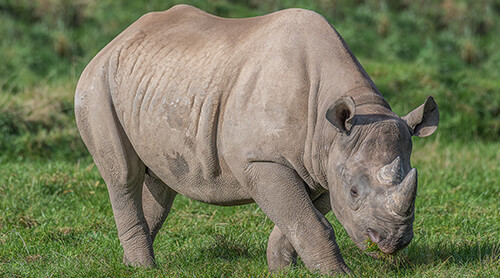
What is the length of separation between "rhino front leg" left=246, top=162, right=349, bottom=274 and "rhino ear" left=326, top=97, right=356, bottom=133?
492 mm

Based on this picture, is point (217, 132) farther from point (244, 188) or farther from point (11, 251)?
point (11, 251)

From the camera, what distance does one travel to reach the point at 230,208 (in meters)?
7.29

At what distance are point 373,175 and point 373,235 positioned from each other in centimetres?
35

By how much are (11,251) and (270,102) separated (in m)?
2.65

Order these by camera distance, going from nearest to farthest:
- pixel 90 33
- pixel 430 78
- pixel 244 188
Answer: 1. pixel 244 188
2. pixel 430 78
3. pixel 90 33

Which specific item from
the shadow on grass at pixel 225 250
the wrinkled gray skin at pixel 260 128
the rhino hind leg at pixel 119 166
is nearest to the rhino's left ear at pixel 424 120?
the wrinkled gray skin at pixel 260 128

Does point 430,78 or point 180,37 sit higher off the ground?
point 180,37

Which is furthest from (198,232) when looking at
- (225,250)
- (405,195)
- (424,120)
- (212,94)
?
(405,195)

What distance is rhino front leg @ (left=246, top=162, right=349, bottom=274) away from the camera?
4.59 metres

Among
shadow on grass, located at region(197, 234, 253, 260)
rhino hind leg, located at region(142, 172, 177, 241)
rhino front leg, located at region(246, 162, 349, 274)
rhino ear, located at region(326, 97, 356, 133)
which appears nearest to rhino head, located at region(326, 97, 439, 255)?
rhino ear, located at region(326, 97, 356, 133)

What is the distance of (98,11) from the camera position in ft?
51.4

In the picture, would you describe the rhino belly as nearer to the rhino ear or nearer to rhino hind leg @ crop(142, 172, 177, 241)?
rhino hind leg @ crop(142, 172, 177, 241)

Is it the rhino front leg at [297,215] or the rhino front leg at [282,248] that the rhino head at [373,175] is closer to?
the rhino front leg at [297,215]

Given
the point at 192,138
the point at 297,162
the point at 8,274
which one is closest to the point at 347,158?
the point at 297,162
